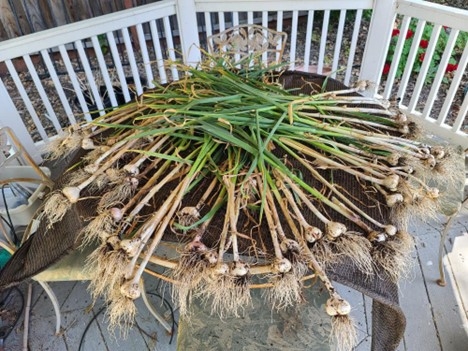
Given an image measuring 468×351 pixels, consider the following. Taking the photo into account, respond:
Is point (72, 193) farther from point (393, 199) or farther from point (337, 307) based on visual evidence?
point (393, 199)

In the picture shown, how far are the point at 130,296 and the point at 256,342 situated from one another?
44 centimetres

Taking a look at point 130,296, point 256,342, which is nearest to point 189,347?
point 256,342

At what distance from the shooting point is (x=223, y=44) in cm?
171

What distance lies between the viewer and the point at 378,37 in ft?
6.85

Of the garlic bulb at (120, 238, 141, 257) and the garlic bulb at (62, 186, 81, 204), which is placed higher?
the garlic bulb at (62, 186, 81, 204)

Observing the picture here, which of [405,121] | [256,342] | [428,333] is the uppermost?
[405,121]

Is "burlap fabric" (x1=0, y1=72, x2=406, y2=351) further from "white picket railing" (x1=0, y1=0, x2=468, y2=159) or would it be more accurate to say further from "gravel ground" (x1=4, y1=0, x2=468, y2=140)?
"gravel ground" (x1=4, y1=0, x2=468, y2=140)

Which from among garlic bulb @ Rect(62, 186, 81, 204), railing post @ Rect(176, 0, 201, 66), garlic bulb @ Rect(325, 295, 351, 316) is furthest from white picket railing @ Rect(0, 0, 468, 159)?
garlic bulb @ Rect(325, 295, 351, 316)

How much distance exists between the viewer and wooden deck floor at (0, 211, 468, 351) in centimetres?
152

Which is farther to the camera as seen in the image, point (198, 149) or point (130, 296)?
point (198, 149)

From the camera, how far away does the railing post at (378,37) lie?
6.54 ft

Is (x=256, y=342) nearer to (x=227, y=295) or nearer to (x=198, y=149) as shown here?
(x=227, y=295)

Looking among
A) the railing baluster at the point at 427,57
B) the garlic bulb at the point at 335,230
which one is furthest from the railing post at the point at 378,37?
the garlic bulb at the point at 335,230

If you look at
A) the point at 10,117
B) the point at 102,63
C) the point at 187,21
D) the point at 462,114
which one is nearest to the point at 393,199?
the point at 462,114
